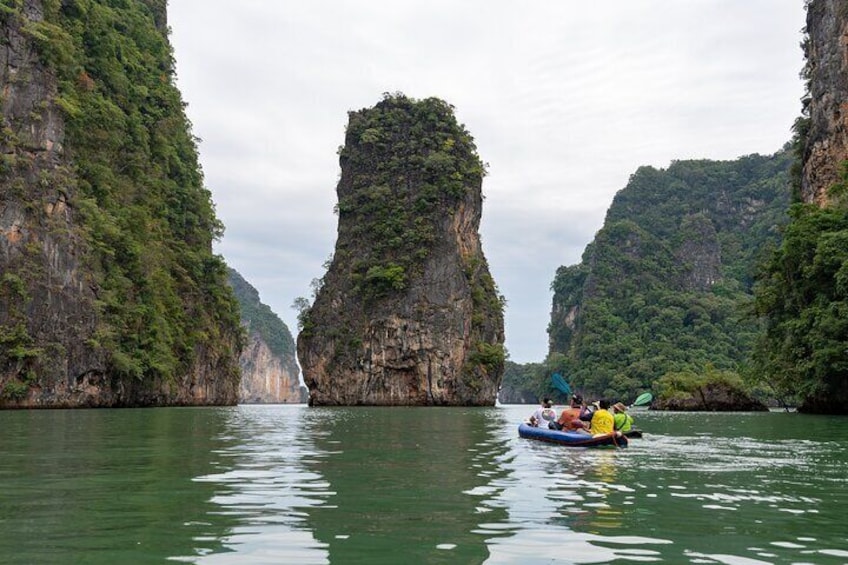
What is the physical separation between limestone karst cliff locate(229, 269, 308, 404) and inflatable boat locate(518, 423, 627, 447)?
551 feet

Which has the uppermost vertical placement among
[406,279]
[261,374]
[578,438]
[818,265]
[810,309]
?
[406,279]

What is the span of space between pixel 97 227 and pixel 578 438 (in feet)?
121

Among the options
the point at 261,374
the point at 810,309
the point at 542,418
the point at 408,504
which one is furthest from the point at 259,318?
the point at 408,504

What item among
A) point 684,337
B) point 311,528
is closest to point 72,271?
point 311,528

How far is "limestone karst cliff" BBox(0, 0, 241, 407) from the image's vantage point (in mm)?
40062

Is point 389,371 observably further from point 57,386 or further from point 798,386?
point 798,386

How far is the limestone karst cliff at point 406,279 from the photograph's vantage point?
222 feet

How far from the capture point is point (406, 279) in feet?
228

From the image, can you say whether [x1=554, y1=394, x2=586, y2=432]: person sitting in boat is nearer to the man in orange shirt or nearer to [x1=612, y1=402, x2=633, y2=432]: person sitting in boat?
the man in orange shirt

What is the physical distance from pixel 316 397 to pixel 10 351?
3508cm

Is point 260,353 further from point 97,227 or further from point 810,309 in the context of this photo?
point 810,309

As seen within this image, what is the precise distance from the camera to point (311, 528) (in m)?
7.30

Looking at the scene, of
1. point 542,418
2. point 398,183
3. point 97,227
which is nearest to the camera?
point 542,418

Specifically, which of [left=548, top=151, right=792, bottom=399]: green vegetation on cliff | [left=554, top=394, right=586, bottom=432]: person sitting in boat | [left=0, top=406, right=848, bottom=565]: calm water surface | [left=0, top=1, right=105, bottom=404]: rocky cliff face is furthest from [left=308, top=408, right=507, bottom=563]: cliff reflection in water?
[left=548, top=151, right=792, bottom=399]: green vegetation on cliff
